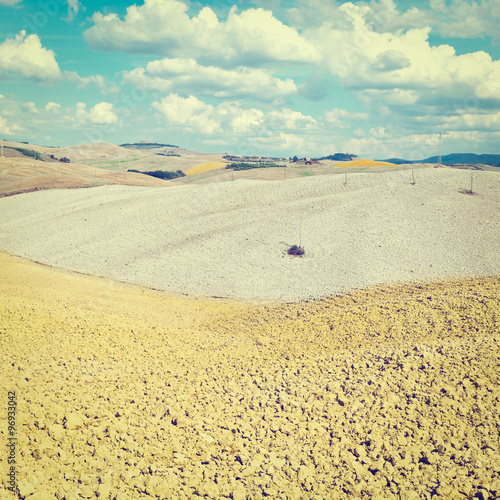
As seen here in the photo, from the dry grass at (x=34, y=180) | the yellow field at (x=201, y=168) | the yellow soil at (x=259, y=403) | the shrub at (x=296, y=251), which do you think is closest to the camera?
the yellow soil at (x=259, y=403)

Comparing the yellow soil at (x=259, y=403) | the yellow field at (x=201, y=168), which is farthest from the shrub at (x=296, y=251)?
the yellow field at (x=201, y=168)

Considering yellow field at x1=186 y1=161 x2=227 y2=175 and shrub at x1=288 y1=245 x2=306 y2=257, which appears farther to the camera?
yellow field at x1=186 y1=161 x2=227 y2=175

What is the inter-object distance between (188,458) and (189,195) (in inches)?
1198

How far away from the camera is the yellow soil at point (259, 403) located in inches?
250

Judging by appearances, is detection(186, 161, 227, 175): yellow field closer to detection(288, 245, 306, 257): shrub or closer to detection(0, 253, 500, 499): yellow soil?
detection(288, 245, 306, 257): shrub

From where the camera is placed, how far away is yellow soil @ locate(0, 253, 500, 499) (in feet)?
20.8

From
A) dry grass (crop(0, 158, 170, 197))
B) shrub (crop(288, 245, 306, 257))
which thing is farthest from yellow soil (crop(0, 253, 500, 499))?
dry grass (crop(0, 158, 170, 197))

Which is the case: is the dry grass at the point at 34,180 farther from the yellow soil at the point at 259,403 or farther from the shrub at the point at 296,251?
the yellow soil at the point at 259,403

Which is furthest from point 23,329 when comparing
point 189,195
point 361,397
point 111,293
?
point 189,195

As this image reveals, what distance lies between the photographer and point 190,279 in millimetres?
21250

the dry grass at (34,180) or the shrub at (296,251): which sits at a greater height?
the dry grass at (34,180)

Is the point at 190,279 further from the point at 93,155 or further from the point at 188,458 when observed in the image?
the point at 93,155

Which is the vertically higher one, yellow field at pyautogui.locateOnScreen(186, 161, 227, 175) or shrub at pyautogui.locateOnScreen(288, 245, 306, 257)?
yellow field at pyautogui.locateOnScreen(186, 161, 227, 175)

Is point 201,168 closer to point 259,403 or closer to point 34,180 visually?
point 34,180
